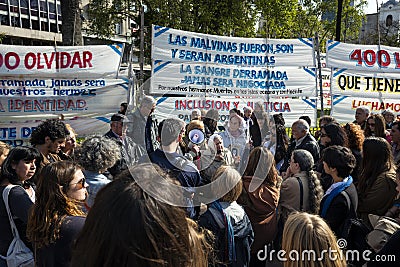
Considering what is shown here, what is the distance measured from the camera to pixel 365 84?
9.35 meters

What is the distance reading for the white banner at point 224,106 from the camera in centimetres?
851

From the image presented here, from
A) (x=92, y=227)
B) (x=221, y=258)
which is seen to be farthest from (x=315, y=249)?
(x=92, y=227)

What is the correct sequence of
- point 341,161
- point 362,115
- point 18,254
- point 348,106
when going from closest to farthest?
point 18,254 → point 341,161 → point 362,115 → point 348,106

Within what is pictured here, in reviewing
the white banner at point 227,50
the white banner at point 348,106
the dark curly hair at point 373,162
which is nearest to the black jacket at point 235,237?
the dark curly hair at point 373,162

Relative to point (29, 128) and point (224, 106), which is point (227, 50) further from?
point (29, 128)

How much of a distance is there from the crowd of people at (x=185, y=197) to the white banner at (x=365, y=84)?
4.07m

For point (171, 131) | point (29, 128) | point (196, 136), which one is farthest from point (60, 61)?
point (171, 131)

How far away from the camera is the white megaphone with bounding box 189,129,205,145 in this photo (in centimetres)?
434

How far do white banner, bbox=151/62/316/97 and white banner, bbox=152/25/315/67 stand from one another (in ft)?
0.44

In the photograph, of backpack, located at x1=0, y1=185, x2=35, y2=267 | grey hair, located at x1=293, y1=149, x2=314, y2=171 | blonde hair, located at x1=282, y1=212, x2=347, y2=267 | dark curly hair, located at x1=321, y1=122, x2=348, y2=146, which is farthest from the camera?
dark curly hair, located at x1=321, y1=122, x2=348, y2=146

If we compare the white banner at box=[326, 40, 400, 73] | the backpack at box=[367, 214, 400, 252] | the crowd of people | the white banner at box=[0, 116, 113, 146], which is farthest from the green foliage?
the backpack at box=[367, 214, 400, 252]

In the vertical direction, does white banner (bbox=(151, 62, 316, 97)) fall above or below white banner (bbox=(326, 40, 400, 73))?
below

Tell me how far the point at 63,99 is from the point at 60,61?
2.25 ft

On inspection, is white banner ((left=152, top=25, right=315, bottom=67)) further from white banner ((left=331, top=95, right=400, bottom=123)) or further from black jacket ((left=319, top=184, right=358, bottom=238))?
black jacket ((left=319, top=184, right=358, bottom=238))
